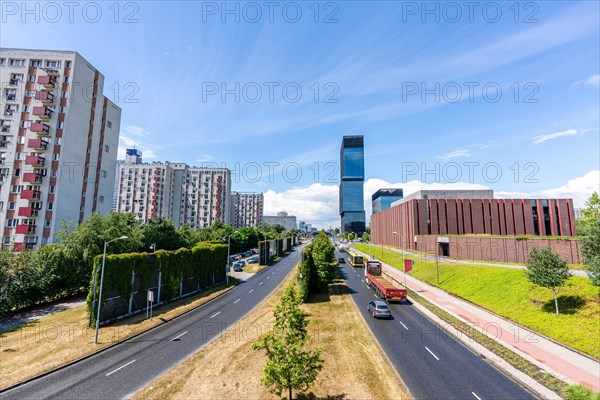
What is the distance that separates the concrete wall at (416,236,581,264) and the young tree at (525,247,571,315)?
15172 mm

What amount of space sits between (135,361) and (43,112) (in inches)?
2110

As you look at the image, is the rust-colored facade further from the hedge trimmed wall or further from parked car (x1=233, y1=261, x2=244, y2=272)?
the hedge trimmed wall

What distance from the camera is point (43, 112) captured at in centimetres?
4816

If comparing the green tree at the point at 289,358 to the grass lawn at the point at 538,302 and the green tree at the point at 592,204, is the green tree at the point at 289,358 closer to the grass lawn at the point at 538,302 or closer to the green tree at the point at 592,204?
the grass lawn at the point at 538,302

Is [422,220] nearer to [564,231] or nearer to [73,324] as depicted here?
[564,231]

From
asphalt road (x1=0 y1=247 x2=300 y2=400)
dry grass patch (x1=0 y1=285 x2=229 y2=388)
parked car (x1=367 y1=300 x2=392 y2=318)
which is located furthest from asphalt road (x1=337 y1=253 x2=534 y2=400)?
dry grass patch (x1=0 y1=285 x2=229 y2=388)

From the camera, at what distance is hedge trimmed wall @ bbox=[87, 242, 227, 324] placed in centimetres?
2423

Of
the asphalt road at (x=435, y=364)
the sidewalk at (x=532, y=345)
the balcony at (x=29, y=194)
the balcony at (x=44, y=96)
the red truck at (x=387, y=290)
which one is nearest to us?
the asphalt road at (x=435, y=364)

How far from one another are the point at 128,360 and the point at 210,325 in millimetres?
7428

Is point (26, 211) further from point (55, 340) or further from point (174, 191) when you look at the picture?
point (174, 191)

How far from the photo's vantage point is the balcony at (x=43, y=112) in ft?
157

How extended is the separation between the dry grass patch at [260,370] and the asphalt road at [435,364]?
96 cm

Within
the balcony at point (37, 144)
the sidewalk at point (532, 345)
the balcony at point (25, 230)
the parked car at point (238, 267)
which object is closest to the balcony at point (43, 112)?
the balcony at point (37, 144)

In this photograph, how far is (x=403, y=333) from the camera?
71.1 feet
